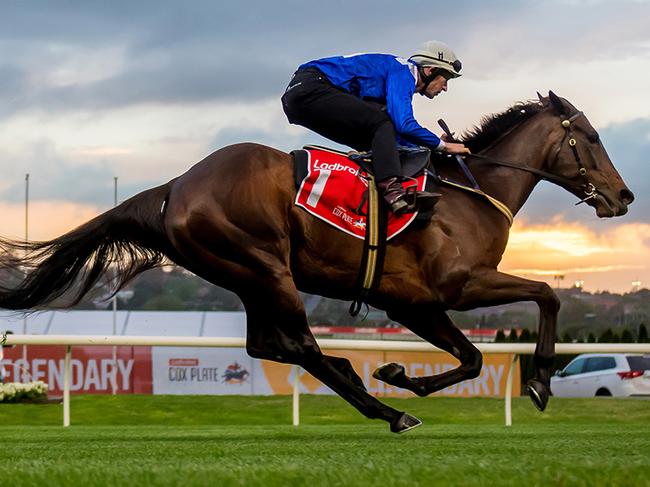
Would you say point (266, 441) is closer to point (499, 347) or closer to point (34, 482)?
point (34, 482)

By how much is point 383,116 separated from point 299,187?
65 centimetres

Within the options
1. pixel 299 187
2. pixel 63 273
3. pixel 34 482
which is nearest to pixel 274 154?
pixel 299 187

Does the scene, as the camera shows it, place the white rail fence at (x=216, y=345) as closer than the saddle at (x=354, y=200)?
No

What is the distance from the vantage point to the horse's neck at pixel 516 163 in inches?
260

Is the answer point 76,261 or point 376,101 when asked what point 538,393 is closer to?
point 376,101

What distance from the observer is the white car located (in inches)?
792

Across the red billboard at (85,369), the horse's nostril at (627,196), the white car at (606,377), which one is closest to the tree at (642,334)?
the white car at (606,377)

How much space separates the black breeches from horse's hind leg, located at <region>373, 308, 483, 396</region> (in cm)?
93

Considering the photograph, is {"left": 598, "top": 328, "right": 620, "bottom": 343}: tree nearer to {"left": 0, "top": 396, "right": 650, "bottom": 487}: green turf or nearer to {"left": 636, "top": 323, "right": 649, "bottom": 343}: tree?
{"left": 636, "top": 323, "right": 649, "bottom": 343}: tree

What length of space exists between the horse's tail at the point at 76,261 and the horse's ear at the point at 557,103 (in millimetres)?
2595

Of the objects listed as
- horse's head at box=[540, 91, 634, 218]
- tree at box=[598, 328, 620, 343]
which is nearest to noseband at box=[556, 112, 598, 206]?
horse's head at box=[540, 91, 634, 218]

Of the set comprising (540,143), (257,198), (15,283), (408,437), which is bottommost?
(408,437)

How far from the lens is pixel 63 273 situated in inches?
255

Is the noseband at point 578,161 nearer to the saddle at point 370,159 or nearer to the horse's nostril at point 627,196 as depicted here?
the horse's nostril at point 627,196
